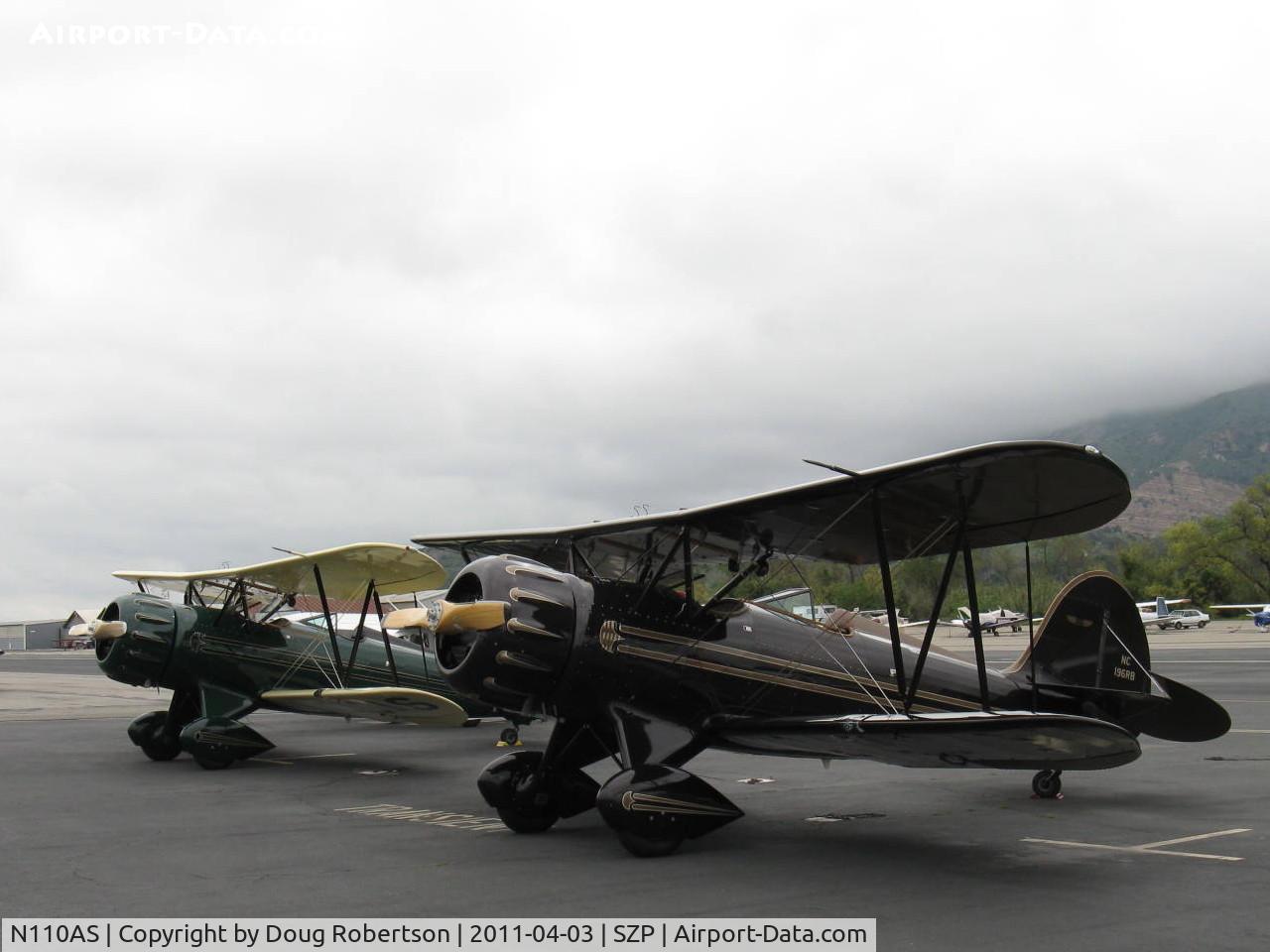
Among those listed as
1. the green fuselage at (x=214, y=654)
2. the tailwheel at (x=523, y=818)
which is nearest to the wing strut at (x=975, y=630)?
the tailwheel at (x=523, y=818)

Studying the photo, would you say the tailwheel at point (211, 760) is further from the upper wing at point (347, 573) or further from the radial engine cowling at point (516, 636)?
the radial engine cowling at point (516, 636)

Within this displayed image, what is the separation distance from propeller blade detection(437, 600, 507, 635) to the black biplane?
0.03 meters

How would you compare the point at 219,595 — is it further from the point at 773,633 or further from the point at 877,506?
the point at 877,506

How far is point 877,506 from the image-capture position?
8.43 metres

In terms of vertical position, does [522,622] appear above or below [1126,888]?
above

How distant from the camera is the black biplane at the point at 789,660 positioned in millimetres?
8094

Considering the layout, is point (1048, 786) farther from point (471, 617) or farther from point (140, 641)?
point (140, 641)

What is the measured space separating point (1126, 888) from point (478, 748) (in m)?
11.5

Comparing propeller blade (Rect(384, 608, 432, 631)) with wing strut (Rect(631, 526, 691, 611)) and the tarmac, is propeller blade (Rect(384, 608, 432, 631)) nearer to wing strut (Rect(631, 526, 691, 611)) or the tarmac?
the tarmac

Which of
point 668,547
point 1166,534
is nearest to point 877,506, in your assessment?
point 668,547

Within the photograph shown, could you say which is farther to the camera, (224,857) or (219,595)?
(219,595)

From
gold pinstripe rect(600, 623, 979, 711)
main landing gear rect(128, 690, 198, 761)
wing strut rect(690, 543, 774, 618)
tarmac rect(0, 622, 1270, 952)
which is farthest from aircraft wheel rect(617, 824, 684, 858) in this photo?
main landing gear rect(128, 690, 198, 761)

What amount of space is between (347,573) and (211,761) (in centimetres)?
294

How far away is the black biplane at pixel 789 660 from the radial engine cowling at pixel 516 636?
16 mm
